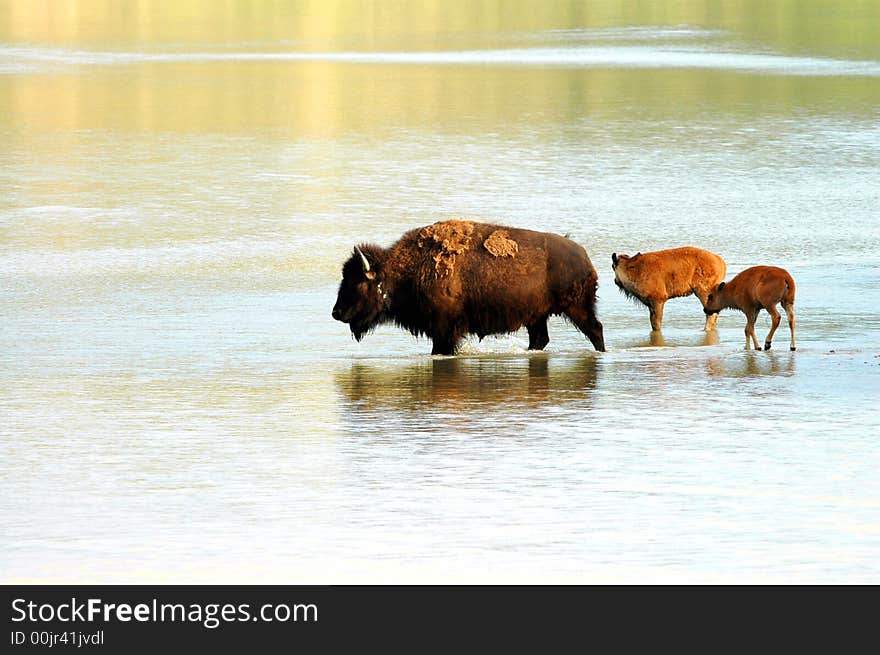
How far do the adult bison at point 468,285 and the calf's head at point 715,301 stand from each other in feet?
3.59

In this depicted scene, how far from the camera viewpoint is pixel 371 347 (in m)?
15.6

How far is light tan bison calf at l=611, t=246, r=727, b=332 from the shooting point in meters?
16.8

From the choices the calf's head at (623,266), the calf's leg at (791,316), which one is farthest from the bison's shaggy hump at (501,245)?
the calf's leg at (791,316)

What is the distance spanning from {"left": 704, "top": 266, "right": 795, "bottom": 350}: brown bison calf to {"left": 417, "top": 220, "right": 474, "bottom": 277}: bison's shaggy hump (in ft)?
7.27

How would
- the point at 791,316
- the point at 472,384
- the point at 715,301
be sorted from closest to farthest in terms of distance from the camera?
the point at 472,384
the point at 791,316
the point at 715,301

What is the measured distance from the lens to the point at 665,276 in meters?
16.9

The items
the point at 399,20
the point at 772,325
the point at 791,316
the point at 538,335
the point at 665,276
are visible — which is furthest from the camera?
the point at 399,20

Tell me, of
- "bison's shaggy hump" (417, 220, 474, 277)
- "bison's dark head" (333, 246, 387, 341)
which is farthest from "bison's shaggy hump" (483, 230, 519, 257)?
"bison's dark head" (333, 246, 387, 341)

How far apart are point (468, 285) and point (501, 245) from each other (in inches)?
17.0

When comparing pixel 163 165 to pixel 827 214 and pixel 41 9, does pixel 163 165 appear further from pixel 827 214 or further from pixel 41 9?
pixel 41 9

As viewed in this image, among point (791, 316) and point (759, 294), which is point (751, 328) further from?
point (791, 316)

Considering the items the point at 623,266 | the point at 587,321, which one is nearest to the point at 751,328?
the point at 587,321

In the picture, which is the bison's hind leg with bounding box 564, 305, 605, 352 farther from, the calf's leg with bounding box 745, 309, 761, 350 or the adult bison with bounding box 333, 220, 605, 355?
the calf's leg with bounding box 745, 309, 761, 350

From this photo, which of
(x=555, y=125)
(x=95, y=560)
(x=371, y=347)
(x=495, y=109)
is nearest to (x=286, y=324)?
(x=371, y=347)
